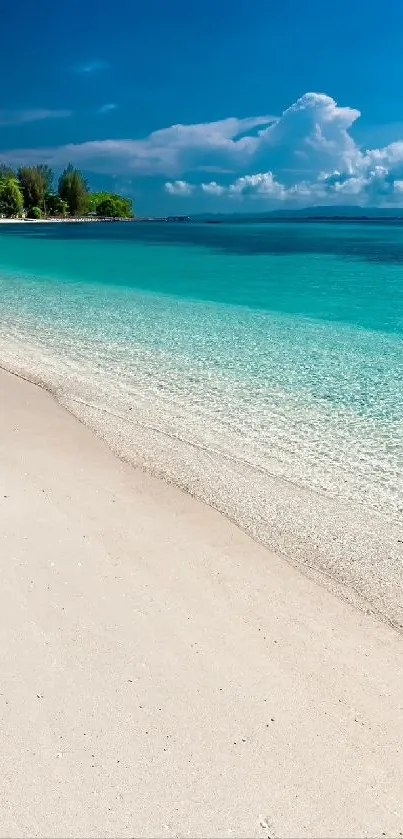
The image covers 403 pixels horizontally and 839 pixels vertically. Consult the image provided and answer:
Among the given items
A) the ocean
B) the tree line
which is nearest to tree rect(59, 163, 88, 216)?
the tree line

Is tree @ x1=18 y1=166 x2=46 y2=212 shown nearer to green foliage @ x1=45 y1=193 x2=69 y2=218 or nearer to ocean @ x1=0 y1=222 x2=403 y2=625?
green foliage @ x1=45 y1=193 x2=69 y2=218

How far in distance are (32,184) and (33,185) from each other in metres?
0.34

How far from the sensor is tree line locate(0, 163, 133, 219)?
445 ft

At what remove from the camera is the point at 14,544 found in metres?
5.19

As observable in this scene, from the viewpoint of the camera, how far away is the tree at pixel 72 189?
160 meters

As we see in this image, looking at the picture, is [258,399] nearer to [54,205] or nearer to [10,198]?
[10,198]

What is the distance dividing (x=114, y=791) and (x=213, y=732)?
0.63m

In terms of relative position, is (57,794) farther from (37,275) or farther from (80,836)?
(37,275)

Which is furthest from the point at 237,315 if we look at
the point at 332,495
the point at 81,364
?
the point at 332,495

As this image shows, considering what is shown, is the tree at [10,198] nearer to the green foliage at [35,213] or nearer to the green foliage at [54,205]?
the green foliage at [35,213]

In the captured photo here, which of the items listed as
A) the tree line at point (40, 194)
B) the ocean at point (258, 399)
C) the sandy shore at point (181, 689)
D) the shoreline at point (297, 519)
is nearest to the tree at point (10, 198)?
the tree line at point (40, 194)

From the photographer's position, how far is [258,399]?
10102mm

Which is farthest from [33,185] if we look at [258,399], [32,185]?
[258,399]

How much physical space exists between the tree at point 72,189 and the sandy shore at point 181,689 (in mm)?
168917
